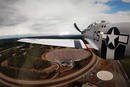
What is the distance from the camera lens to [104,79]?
1177 centimetres

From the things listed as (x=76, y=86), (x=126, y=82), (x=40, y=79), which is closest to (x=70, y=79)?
(x=76, y=86)

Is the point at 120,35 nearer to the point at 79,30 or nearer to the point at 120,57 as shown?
the point at 120,57

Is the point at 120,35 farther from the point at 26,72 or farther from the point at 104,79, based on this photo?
the point at 26,72

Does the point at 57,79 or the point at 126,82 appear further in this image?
the point at 57,79

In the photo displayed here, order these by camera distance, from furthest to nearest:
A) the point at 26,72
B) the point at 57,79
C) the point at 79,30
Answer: the point at 79,30, the point at 26,72, the point at 57,79

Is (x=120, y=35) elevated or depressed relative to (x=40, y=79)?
elevated

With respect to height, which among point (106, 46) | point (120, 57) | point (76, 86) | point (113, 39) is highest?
point (113, 39)

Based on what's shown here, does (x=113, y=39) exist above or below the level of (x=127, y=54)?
above

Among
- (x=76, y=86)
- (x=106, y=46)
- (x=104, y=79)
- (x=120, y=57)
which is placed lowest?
(x=76, y=86)

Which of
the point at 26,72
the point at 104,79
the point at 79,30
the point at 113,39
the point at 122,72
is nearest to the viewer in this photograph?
the point at 113,39

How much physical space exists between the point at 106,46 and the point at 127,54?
1.13m

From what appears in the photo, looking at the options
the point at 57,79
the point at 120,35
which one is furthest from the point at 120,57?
the point at 57,79

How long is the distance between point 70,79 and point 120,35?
37.1 feet

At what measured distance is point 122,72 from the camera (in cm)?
1477
